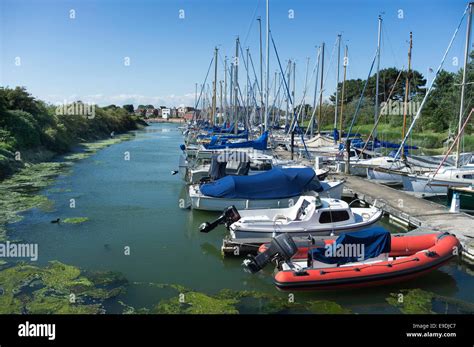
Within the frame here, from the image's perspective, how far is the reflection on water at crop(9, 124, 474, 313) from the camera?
1214 cm

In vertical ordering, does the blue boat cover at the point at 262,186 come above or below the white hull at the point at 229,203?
above

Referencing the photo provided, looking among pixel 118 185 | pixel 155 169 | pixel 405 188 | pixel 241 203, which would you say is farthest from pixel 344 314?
pixel 155 169

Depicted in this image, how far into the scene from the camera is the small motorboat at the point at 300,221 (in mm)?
14969

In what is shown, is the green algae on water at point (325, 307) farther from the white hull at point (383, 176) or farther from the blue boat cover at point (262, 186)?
the white hull at point (383, 176)

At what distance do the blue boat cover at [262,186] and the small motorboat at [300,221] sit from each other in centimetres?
321

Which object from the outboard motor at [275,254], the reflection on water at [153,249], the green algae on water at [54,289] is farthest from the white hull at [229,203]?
the green algae on water at [54,289]

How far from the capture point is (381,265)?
12.3 meters

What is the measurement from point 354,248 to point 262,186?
24.4ft

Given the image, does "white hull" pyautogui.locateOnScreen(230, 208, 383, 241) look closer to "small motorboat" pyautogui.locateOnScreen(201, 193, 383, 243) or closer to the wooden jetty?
"small motorboat" pyautogui.locateOnScreen(201, 193, 383, 243)

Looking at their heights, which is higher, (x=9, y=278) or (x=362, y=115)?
(x=362, y=115)

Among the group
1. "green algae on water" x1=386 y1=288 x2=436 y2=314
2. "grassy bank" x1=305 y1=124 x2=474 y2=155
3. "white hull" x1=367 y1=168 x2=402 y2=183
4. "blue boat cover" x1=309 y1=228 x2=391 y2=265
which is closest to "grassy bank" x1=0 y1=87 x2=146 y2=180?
"white hull" x1=367 y1=168 x2=402 y2=183
